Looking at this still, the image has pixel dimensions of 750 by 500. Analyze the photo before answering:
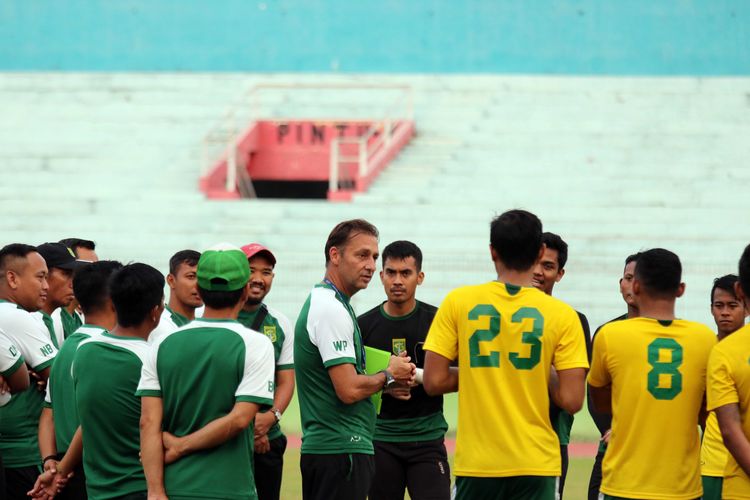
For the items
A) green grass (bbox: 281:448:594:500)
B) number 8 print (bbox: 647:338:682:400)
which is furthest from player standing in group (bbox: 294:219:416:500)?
green grass (bbox: 281:448:594:500)

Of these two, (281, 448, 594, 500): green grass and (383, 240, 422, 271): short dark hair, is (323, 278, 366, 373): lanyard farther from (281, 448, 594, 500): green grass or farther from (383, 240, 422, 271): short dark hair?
(281, 448, 594, 500): green grass

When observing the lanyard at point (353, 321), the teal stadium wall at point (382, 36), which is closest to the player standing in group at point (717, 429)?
the lanyard at point (353, 321)

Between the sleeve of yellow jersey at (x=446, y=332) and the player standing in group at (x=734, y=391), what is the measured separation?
1.11 meters

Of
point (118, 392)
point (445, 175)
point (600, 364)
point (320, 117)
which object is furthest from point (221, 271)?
point (320, 117)

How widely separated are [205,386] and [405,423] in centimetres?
262

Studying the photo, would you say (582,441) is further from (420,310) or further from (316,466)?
(316,466)

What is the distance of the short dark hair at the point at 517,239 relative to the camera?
538cm

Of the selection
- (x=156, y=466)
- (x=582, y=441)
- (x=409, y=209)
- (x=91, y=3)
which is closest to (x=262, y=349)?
(x=156, y=466)

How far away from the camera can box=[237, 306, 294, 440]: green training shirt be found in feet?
23.4

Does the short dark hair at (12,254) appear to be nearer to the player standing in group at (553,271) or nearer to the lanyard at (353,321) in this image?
the lanyard at (353,321)

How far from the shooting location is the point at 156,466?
5.06 metres

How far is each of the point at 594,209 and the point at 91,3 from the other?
13.0 m

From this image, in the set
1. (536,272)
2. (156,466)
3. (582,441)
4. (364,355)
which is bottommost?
(582,441)

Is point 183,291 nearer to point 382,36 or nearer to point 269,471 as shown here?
point 269,471
